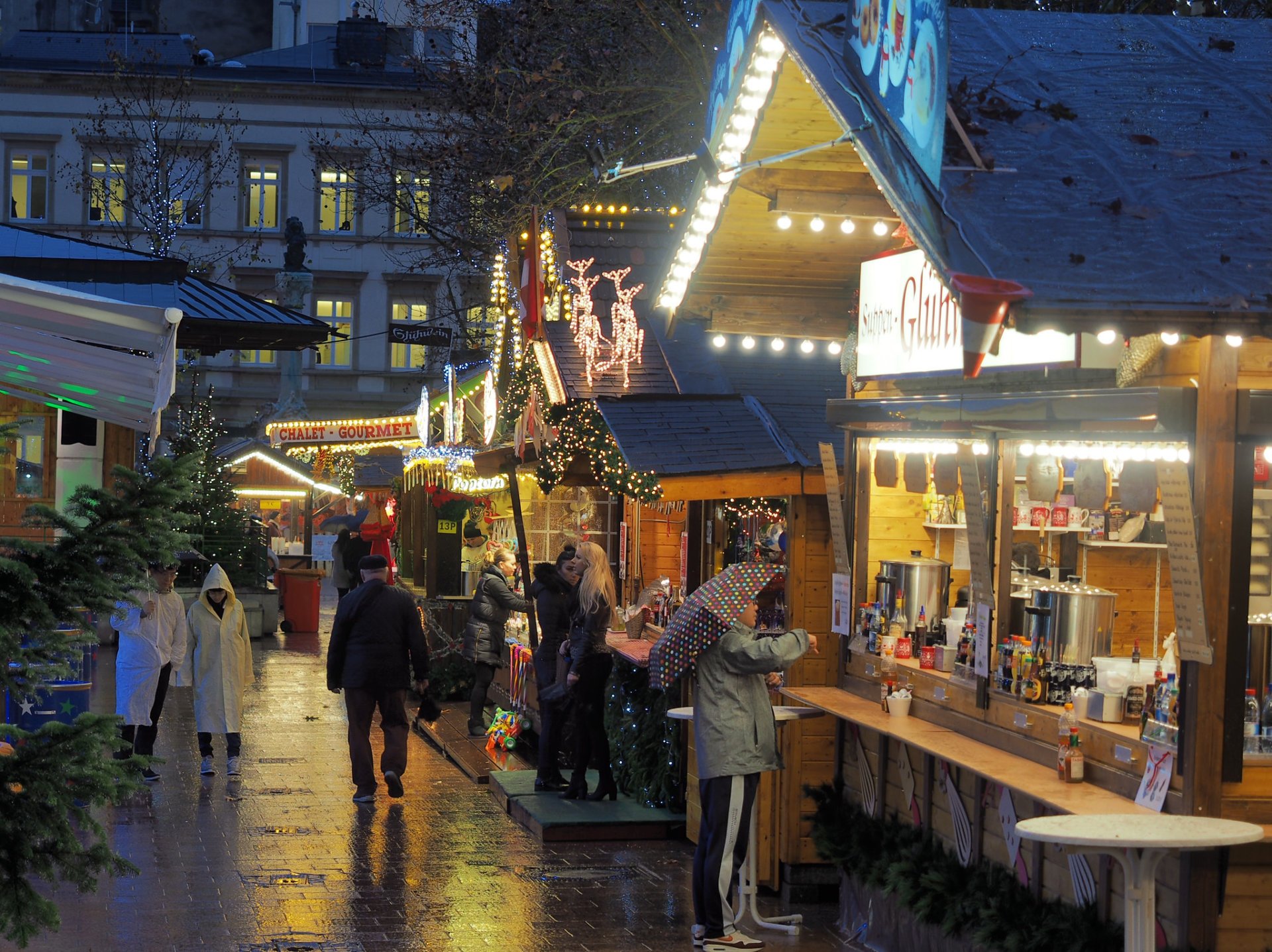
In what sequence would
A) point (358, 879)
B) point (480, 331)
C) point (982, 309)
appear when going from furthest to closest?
1. point (480, 331)
2. point (358, 879)
3. point (982, 309)

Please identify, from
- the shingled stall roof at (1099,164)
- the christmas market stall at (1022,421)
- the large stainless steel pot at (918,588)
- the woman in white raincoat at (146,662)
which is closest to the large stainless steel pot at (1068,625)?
the christmas market stall at (1022,421)

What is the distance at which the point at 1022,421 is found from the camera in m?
7.05

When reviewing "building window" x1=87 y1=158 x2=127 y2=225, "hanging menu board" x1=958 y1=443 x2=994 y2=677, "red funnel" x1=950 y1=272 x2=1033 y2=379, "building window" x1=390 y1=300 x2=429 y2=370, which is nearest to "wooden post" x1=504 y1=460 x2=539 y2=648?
"hanging menu board" x1=958 y1=443 x2=994 y2=677

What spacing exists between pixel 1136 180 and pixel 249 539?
73.5 feet

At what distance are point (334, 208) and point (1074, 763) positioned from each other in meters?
44.9

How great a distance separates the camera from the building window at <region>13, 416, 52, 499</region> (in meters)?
14.1

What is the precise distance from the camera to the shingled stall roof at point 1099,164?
519 centimetres

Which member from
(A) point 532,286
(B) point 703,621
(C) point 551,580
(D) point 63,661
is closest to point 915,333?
(B) point 703,621

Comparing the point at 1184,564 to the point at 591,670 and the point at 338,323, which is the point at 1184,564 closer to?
the point at 591,670

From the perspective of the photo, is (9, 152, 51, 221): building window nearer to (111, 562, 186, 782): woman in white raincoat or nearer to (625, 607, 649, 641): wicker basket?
(111, 562, 186, 782): woman in white raincoat

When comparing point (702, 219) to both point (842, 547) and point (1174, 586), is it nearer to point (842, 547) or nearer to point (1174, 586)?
point (842, 547)

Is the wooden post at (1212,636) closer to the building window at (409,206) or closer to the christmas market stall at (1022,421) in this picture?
the christmas market stall at (1022,421)

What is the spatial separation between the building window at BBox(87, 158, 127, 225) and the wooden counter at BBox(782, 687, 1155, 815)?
38297mm

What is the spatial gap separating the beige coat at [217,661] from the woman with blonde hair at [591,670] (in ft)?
9.16
